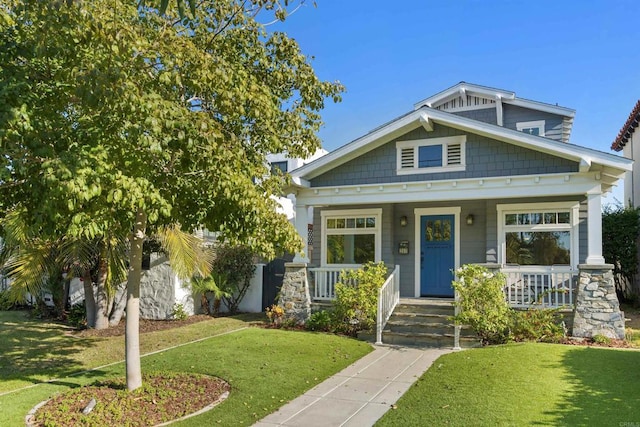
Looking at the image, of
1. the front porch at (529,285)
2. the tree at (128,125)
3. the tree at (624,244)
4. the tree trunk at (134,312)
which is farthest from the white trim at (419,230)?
the tree trunk at (134,312)

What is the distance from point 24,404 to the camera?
19.9ft

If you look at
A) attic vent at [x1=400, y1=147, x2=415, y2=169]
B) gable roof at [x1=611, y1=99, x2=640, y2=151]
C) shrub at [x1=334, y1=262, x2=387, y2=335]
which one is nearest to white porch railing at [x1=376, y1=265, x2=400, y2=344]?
shrub at [x1=334, y1=262, x2=387, y2=335]

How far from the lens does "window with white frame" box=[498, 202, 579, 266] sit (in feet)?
37.5

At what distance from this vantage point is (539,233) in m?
11.7

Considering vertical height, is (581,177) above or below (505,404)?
above

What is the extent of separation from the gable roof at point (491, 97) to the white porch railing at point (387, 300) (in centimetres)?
578

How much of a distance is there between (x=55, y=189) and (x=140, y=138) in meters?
0.87

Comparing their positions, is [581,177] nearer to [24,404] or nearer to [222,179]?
[222,179]

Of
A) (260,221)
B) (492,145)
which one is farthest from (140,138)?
(492,145)

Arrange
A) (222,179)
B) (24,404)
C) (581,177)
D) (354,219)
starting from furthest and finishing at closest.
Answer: (354,219), (581,177), (24,404), (222,179)

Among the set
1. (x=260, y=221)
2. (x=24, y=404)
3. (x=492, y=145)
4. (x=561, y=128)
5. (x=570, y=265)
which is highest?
(x=561, y=128)

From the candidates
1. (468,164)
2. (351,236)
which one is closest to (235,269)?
(351,236)

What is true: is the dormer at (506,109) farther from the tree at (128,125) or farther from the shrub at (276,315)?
the tree at (128,125)

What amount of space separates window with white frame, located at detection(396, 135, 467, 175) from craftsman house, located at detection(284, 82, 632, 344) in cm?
2
